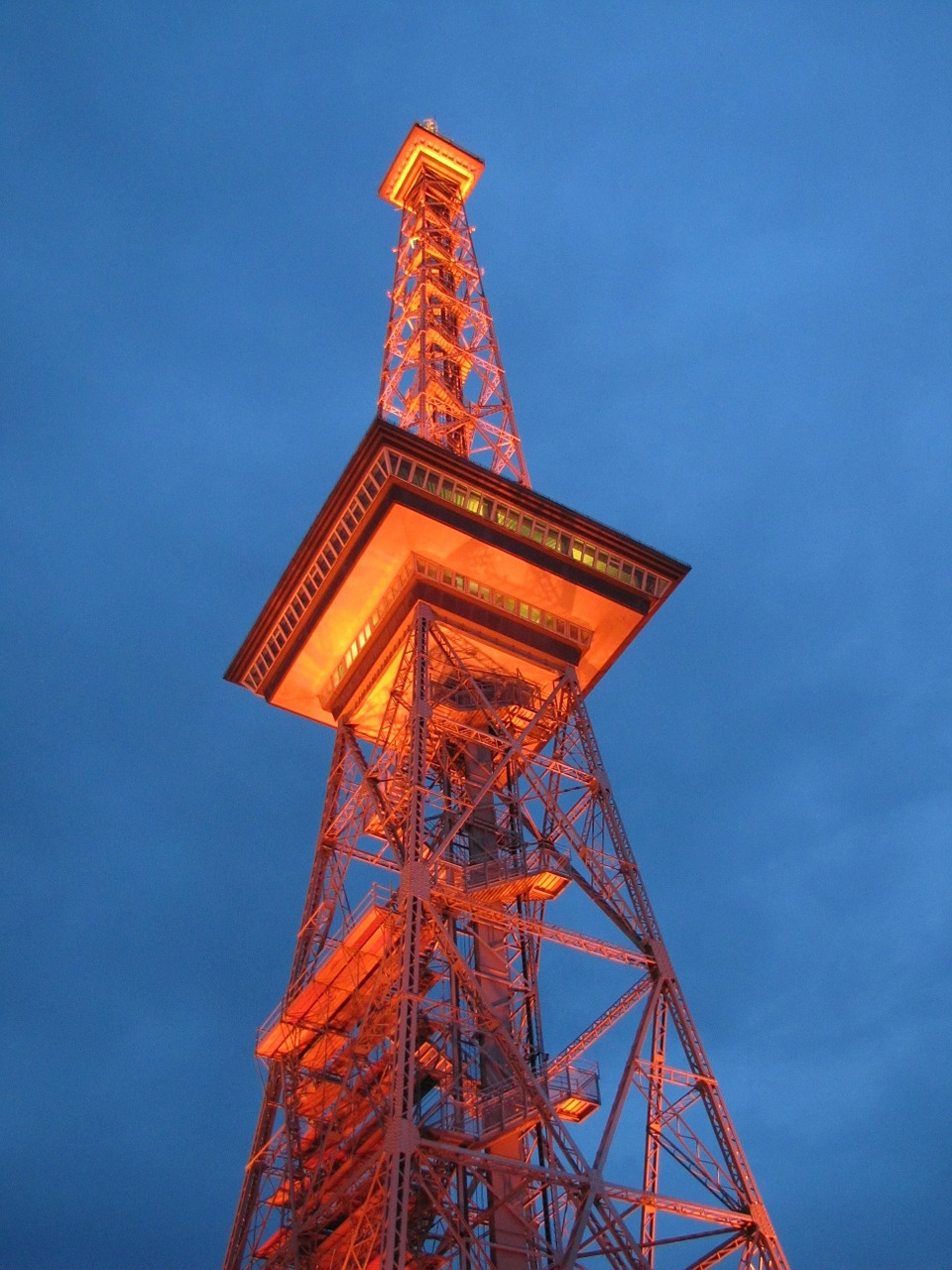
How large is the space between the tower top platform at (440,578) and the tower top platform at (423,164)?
2793 cm

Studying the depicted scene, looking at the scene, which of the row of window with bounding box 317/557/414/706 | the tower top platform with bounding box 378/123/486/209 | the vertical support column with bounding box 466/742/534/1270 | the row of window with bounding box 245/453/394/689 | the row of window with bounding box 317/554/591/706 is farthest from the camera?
the tower top platform with bounding box 378/123/486/209

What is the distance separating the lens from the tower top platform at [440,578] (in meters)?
44.4

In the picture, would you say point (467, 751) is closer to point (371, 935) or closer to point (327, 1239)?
point (371, 935)

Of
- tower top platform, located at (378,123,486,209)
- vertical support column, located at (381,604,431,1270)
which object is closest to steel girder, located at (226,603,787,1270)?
vertical support column, located at (381,604,431,1270)

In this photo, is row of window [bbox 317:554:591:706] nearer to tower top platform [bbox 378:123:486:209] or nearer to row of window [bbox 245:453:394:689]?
row of window [bbox 245:453:394:689]

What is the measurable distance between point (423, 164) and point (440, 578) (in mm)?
31166

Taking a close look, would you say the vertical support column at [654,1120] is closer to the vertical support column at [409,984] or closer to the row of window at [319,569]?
the vertical support column at [409,984]

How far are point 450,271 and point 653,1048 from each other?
36.8 metres

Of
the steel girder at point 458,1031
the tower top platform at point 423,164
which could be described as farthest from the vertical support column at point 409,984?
the tower top platform at point 423,164

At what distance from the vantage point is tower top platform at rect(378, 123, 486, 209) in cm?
6850

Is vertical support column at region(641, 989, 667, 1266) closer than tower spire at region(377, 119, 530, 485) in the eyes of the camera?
Yes

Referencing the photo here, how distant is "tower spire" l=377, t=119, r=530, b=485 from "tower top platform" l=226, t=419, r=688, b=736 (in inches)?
218

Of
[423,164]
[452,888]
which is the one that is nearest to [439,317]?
[423,164]

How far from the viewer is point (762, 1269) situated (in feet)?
110
